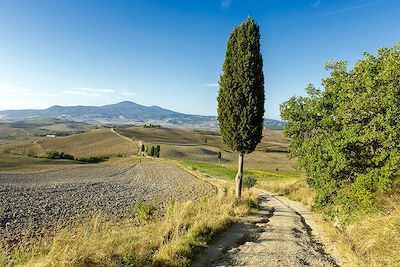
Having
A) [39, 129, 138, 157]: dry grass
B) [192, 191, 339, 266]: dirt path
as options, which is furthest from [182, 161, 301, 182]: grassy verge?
[39, 129, 138, 157]: dry grass

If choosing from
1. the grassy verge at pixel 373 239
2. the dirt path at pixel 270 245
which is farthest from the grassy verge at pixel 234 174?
the grassy verge at pixel 373 239

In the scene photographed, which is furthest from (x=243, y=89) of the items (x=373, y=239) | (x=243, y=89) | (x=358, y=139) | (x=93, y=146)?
(x=93, y=146)

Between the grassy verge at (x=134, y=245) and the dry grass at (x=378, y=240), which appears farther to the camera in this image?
the dry grass at (x=378, y=240)

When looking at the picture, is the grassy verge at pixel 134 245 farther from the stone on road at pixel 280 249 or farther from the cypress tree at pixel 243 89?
the cypress tree at pixel 243 89

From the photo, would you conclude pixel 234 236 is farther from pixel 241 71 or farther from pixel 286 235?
pixel 241 71

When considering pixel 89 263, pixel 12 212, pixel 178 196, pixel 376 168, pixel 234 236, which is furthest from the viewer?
pixel 178 196

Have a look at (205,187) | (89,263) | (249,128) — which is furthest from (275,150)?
(89,263)

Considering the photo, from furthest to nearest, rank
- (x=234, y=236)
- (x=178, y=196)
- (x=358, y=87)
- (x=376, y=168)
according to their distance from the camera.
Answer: (x=178, y=196) → (x=358, y=87) → (x=376, y=168) → (x=234, y=236)

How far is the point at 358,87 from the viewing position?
17.0 m

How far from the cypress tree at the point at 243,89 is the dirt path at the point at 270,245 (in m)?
5.66

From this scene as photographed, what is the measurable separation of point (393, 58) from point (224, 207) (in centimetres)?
1019

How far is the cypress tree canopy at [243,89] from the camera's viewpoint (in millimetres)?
22922

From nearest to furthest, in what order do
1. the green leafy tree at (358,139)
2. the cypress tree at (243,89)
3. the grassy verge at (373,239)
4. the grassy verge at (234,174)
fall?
the grassy verge at (373,239), the green leafy tree at (358,139), the cypress tree at (243,89), the grassy verge at (234,174)

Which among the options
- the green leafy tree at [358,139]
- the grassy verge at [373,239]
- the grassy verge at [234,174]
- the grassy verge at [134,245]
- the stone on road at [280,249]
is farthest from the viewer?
the grassy verge at [234,174]
